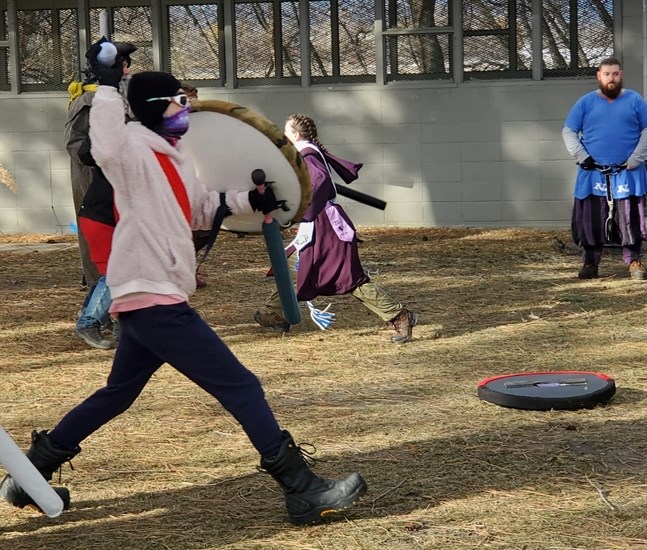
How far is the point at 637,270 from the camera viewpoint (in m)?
11.0

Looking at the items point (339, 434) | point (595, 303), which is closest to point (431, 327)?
point (595, 303)

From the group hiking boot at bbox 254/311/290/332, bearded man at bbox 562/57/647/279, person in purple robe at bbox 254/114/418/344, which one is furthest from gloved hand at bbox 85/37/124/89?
bearded man at bbox 562/57/647/279

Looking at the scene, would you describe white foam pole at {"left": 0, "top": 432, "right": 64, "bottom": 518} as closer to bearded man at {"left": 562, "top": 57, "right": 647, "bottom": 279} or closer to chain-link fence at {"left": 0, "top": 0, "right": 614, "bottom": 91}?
bearded man at {"left": 562, "top": 57, "right": 647, "bottom": 279}

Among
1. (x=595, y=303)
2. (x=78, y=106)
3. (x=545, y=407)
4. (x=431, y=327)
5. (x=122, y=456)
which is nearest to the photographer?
(x=122, y=456)

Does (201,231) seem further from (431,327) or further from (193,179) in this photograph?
(431,327)

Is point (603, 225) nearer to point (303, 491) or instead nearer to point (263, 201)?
point (263, 201)

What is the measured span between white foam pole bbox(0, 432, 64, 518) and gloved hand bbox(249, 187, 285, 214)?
4.23ft

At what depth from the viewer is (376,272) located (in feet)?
39.2

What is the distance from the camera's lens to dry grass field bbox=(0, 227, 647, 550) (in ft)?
16.0

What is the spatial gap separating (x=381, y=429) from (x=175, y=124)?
7.00 ft

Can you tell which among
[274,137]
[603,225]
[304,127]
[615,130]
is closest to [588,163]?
[615,130]

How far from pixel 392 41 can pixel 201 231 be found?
9861mm

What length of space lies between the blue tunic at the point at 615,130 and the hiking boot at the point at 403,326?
10.1 feet

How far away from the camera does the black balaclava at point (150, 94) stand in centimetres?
484
